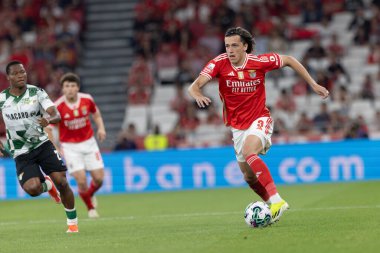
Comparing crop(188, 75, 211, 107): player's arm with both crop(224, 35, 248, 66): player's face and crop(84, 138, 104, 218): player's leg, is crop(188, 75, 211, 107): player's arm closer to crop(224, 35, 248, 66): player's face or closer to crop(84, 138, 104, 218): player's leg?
crop(224, 35, 248, 66): player's face

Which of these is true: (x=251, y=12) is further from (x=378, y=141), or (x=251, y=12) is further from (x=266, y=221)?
(x=266, y=221)

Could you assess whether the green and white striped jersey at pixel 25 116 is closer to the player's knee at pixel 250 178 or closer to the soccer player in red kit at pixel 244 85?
the soccer player in red kit at pixel 244 85

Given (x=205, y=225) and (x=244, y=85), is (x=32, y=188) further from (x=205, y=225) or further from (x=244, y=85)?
(x=244, y=85)

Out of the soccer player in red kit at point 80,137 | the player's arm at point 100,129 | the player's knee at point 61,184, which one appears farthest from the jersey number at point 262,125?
the soccer player in red kit at point 80,137

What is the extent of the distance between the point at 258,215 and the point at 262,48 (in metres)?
16.5

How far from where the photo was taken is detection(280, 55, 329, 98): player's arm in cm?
1238

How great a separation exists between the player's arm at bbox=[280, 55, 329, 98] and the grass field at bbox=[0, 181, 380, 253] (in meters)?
1.69

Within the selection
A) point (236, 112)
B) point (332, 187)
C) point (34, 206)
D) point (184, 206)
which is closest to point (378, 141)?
point (332, 187)

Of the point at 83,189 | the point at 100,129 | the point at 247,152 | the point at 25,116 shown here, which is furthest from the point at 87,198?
the point at 247,152

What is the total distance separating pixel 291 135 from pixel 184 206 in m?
6.95

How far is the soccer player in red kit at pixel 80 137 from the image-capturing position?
17.3 m

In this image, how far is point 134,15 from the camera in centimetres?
3197

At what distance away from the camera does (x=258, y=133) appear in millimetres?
12719

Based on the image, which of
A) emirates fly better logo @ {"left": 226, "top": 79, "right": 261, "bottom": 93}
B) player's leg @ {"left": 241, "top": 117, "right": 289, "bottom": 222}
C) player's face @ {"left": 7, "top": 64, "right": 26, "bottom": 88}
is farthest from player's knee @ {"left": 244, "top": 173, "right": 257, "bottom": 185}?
player's face @ {"left": 7, "top": 64, "right": 26, "bottom": 88}
